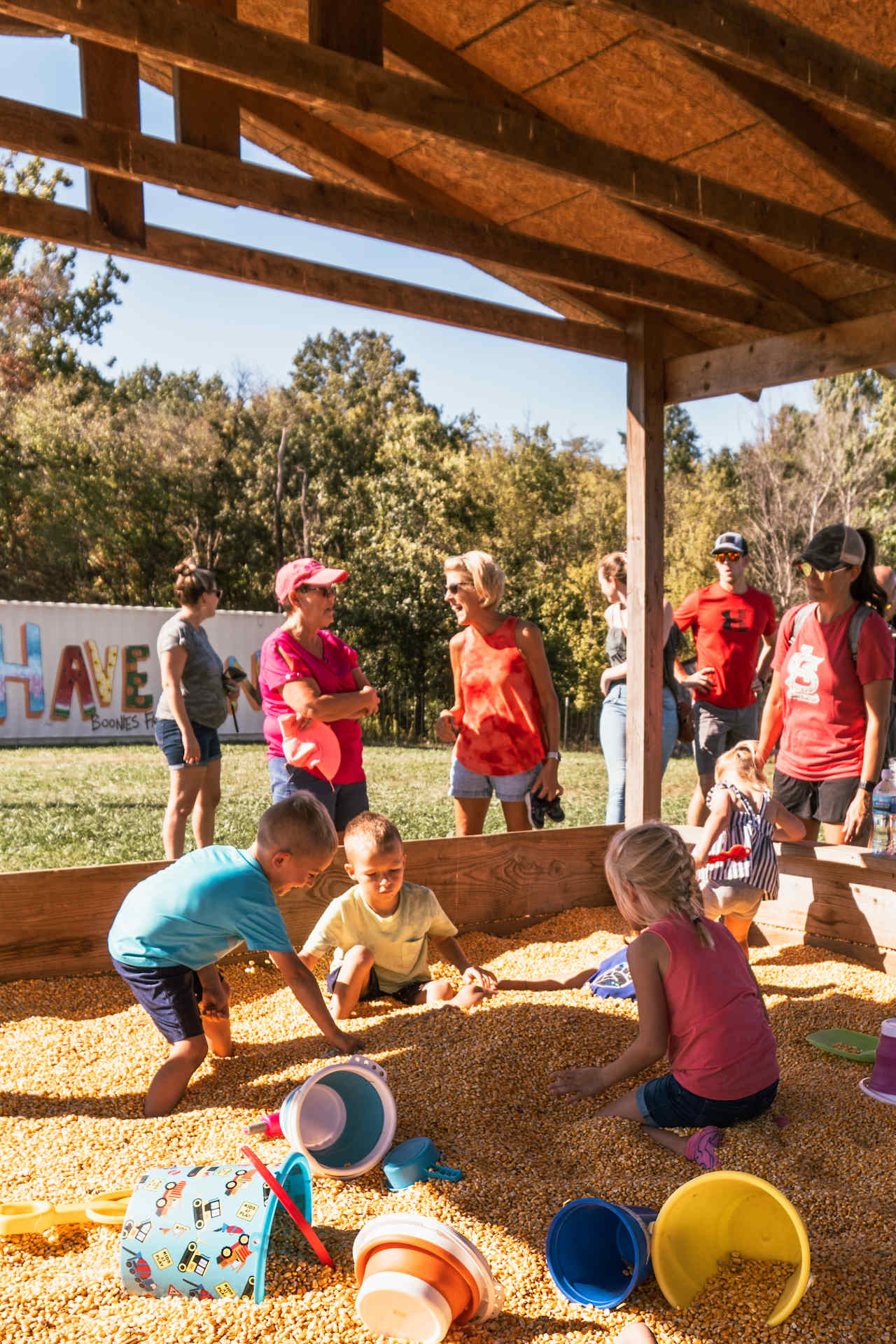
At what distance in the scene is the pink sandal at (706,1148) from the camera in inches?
91.1

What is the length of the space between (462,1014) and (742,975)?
36.6 inches

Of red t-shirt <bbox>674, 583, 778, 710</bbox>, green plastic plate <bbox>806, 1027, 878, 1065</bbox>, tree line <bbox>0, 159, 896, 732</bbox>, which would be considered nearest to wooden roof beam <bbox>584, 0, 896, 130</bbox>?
green plastic plate <bbox>806, 1027, 878, 1065</bbox>

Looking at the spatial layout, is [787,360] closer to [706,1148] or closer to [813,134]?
[813,134]

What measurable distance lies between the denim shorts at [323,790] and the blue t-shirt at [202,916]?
1013mm

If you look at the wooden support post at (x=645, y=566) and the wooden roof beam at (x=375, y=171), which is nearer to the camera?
the wooden roof beam at (x=375, y=171)

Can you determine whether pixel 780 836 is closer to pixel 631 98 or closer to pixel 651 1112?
pixel 651 1112

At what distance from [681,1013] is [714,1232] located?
26.4 inches

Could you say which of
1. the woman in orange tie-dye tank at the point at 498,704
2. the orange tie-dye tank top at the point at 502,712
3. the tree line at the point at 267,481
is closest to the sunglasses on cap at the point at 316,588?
the woman in orange tie-dye tank at the point at 498,704

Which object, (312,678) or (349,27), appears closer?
(349,27)

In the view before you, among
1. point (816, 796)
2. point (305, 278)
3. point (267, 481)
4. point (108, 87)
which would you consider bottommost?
point (816, 796)

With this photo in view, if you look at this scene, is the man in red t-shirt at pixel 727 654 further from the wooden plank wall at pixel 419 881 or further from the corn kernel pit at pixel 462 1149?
the corn kernel pit at pixel 462 1149

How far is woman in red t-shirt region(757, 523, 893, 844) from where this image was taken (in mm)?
3875

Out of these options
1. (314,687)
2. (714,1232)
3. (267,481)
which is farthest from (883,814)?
(267,481)

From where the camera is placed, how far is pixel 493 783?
447cm
